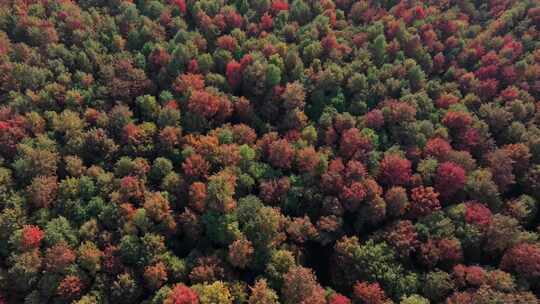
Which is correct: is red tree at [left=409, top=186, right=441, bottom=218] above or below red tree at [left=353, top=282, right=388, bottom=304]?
above

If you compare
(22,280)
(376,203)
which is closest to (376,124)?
(376,203)

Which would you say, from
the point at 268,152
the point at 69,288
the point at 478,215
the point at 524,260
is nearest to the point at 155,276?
the point at 69,288

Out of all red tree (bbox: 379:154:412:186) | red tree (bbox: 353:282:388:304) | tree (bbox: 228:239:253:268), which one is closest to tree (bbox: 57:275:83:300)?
tree (bbox: 228:239:253:268)

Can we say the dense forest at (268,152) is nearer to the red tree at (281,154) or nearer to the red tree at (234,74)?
the red tree at (234,74)

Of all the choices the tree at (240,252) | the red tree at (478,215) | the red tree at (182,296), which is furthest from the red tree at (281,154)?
the red tree at (478,215)

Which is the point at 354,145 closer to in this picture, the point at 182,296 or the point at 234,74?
the point at 234,74

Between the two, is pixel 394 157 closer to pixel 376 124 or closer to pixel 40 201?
pixel 376 124

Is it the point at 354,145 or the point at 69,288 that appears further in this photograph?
the point at 354,145

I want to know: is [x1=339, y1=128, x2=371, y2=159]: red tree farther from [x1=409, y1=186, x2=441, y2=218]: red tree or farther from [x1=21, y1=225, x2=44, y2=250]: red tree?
[x1=21, y1=225, x2=44, y2=250]: red tree
